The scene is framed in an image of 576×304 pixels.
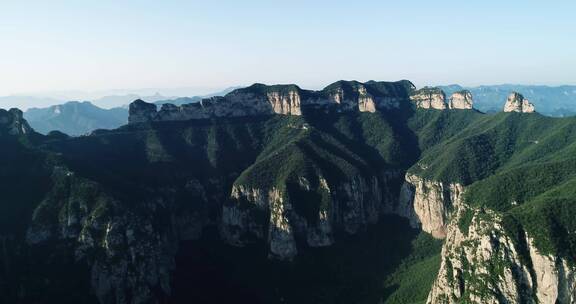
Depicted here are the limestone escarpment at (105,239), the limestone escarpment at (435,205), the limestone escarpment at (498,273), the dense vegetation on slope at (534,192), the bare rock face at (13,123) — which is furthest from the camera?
the bare rock face at (13,123)

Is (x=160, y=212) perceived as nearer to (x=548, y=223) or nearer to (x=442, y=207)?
(x=442, y=207)

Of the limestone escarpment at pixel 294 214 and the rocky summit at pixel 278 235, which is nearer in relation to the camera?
the rocky summit at pixel 278 235

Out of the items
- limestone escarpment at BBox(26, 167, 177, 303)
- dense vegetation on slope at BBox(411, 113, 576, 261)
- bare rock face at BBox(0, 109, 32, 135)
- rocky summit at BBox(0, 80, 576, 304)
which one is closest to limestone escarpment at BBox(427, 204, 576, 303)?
rocky summit at BBox(0, 80, 576, 304)

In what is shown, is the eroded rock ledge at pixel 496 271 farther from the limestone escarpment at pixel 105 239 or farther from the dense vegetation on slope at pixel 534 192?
the limestone escarpment at pixel 105 239

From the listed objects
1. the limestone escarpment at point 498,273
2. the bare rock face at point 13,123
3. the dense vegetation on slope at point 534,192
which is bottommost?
the limestone escarpment at point 498,273

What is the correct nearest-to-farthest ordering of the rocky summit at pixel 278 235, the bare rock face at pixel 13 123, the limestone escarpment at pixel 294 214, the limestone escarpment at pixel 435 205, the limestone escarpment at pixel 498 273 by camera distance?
the limestone escarpment at pixel 498 273, the rocky summit at pixel 278 235, the limestone escarpment at pixel 294 214, the limestone escarpment at pixel 435 205, the bare rock face at pixel 13 123


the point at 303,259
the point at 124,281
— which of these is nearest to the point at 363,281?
the point at 303,259

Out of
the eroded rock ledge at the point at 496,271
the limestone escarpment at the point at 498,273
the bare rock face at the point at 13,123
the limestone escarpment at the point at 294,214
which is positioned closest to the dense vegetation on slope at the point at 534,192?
the limestone escarpment at the point at 498,273

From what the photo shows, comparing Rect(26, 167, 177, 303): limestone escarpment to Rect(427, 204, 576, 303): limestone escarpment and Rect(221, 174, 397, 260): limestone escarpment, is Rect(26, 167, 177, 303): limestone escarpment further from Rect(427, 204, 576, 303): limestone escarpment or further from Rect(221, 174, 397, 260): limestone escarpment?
Rect(427, 204, 576, 303): limestone escarpment
